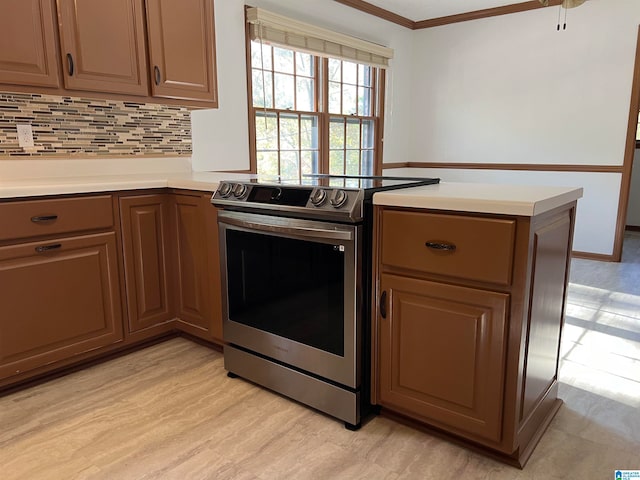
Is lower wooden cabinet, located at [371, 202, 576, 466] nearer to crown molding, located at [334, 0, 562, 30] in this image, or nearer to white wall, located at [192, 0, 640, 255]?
white wall, located at [192, 0, 640, 255]

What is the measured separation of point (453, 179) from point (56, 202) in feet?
14.1

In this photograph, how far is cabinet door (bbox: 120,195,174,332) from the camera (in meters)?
2.35

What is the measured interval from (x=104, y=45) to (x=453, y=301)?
6.75ft

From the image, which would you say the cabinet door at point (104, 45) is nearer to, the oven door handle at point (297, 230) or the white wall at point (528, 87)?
the oven door handle at point (297, 230)

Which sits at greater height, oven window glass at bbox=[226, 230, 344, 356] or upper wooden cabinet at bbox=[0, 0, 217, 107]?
upper wooden cabinet at bbox=[0, 0, 217, 107]

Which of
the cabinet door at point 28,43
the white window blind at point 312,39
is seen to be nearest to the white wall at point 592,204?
the white window blind at point 312,39

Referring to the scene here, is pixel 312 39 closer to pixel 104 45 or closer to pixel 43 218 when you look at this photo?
pixel 104 45

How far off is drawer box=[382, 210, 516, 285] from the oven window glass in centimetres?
22

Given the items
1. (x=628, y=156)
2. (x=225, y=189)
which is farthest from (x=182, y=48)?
(x=628, y=156)

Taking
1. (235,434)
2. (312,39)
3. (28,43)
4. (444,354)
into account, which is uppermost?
(312,39)

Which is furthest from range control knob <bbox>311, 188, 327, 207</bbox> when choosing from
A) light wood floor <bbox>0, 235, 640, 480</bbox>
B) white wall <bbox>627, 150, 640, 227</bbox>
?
white wall <bbox>627, 150, 640, 227</bbox>

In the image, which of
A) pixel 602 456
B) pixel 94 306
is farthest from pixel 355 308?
pixel 94 306

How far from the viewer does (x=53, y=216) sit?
2.03m

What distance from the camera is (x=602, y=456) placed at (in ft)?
5.38
